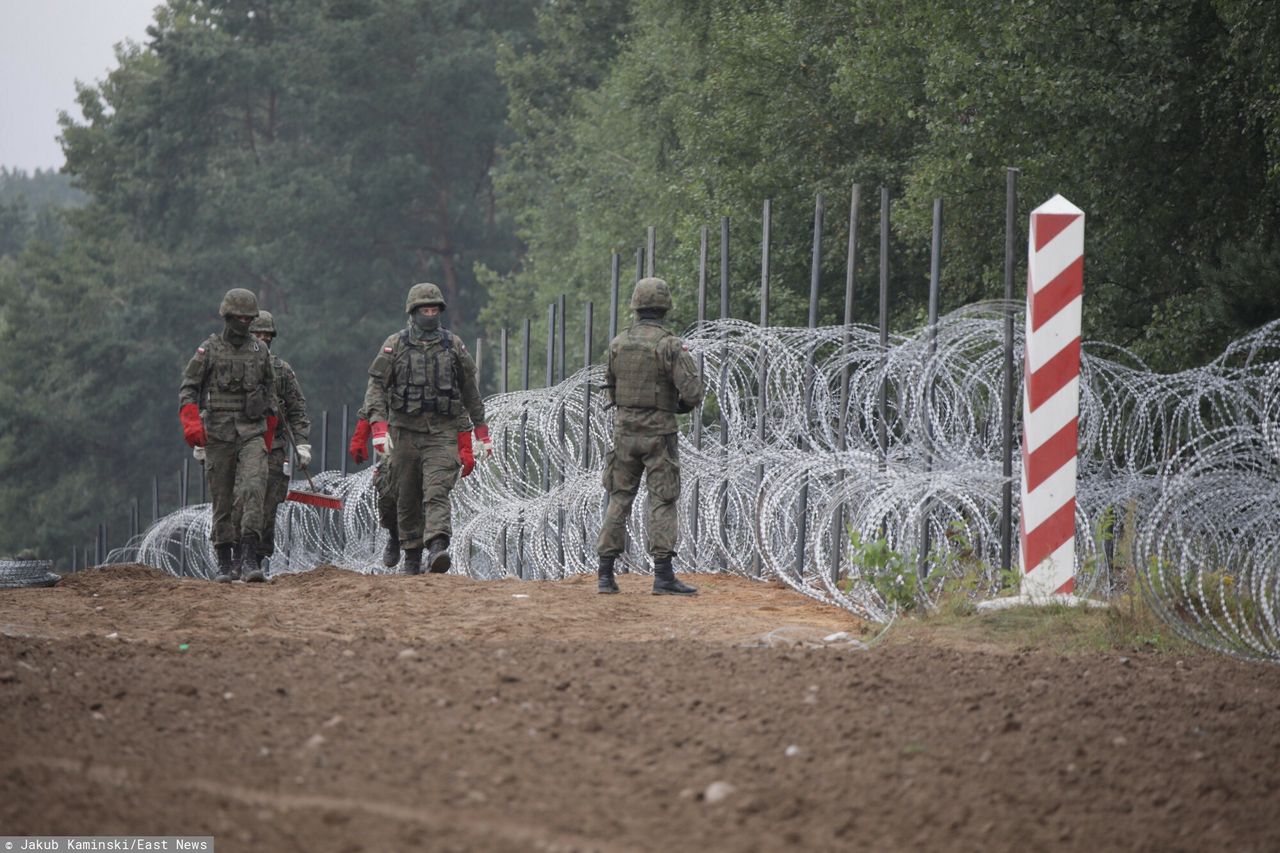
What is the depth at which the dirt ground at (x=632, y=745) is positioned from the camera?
4.90m

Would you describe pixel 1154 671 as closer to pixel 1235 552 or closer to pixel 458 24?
pixel 1235 552

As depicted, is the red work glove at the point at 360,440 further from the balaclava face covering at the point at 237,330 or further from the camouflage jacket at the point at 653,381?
the camouflage jacket at the point at 653,381

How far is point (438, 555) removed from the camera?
1237 centimetres

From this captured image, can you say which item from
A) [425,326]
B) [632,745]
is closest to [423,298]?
[425,326]

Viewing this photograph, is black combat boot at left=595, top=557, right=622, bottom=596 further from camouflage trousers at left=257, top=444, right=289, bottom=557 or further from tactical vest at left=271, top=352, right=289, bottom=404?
tactical vest at left=271, top=352, right=289, bottom=404

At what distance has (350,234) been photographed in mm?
48000

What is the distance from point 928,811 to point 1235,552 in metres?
3.29

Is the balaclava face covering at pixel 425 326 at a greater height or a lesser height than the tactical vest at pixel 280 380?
greater

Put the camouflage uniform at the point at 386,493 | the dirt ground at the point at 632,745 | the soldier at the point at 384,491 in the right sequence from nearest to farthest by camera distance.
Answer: the dirt ground at the point at 632,745
the camouflage uniform at the point at 386,493
the soldier at the point at 384,491

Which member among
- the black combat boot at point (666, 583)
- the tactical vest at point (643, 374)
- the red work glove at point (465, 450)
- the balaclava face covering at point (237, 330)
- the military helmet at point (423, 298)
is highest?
the military helmet at point (423, 298)

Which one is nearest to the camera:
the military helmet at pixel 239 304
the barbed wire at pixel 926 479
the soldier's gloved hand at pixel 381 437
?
the barbed wire at pixel 926 479

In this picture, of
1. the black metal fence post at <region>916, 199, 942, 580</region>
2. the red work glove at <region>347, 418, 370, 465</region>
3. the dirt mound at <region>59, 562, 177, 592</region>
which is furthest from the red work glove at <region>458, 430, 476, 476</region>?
the black metal fence post at <region>916, 199, 942, 580</region>

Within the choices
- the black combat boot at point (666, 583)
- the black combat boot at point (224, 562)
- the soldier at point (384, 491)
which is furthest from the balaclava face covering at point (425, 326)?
the black combat boot at point (666, 583)

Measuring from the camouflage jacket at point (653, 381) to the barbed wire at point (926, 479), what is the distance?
29.5 inches
